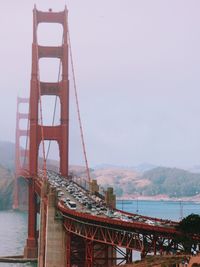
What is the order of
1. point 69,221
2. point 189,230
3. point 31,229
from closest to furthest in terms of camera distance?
point 189,230 → point 69,221 → point 31,229

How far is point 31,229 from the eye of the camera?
5925 cm

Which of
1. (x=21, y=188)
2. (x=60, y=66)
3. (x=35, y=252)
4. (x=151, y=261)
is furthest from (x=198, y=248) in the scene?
(x=21, y=188)

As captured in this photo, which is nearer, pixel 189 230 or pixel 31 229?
pixel 189 230

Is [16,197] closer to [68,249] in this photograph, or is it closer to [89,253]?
[68,249]

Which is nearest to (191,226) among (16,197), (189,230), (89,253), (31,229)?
(189,230)

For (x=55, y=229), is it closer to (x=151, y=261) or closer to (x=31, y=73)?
(x=151, y=261)

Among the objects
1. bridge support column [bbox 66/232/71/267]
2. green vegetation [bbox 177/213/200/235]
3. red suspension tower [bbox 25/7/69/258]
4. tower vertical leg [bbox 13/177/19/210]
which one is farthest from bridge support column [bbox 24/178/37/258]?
tower vertical leg [bbox 13/177/19/210]

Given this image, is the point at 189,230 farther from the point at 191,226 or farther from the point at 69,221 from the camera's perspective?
the point at 69,221

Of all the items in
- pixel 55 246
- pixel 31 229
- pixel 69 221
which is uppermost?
pixel 69 221

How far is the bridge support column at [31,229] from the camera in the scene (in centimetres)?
5466

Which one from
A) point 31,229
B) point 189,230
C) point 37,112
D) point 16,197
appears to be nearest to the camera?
point 189,230

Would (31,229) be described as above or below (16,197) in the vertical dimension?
above

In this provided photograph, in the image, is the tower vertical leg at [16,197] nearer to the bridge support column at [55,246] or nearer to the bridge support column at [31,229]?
the bridge support column at [31,229]

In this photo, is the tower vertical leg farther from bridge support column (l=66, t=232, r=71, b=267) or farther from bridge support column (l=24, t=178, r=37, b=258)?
bridge support column (l=66, t=232, r=71, b=267)
